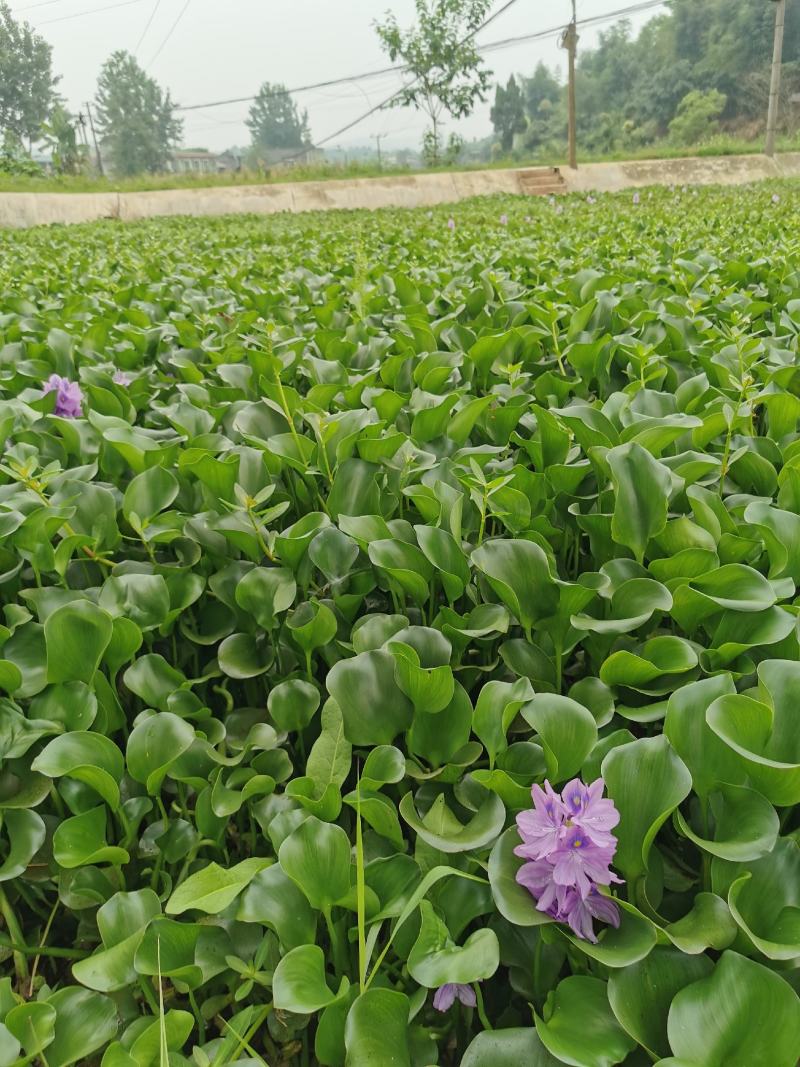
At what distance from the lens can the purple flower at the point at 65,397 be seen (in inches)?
66.3

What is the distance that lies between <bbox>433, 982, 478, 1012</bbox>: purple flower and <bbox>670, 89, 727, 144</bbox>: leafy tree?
54390 mm

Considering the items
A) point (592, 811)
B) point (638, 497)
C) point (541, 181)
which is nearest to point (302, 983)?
point (592, 811)

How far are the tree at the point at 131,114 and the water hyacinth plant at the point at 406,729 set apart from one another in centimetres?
7944

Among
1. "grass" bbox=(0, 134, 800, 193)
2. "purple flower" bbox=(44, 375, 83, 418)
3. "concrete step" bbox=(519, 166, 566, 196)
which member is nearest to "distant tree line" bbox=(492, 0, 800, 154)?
"grass" bbox=(0, 134, 800, 193)

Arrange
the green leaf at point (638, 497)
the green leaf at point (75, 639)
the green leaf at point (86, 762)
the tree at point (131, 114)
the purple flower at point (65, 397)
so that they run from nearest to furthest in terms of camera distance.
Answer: the green leaf at point (86, 762), the green leaf at point (75, 639), the green leaf at point (638, 497), the purple flower at point (65, 397), the tree at point (131, 114)

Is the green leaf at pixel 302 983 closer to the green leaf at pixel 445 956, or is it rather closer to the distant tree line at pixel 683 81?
the green leaf at pixel 445 956

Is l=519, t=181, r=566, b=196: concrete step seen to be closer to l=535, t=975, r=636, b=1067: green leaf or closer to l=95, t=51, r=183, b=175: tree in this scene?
l=535, t=975, r=636, b=1067: green leaf

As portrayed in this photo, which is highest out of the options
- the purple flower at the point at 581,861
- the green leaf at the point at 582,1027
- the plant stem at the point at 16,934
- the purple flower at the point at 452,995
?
the purple flower at the point at 581,861

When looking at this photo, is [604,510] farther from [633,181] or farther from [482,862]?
[633,181]

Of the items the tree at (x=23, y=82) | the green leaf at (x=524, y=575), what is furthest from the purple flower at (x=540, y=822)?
the tree at (x=23, y=82)

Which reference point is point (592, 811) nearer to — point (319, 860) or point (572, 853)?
point (572, 853)

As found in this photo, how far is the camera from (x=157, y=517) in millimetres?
1231

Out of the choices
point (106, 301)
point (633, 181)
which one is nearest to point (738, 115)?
point (633, 181)

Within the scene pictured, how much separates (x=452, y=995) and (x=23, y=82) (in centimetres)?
7183
